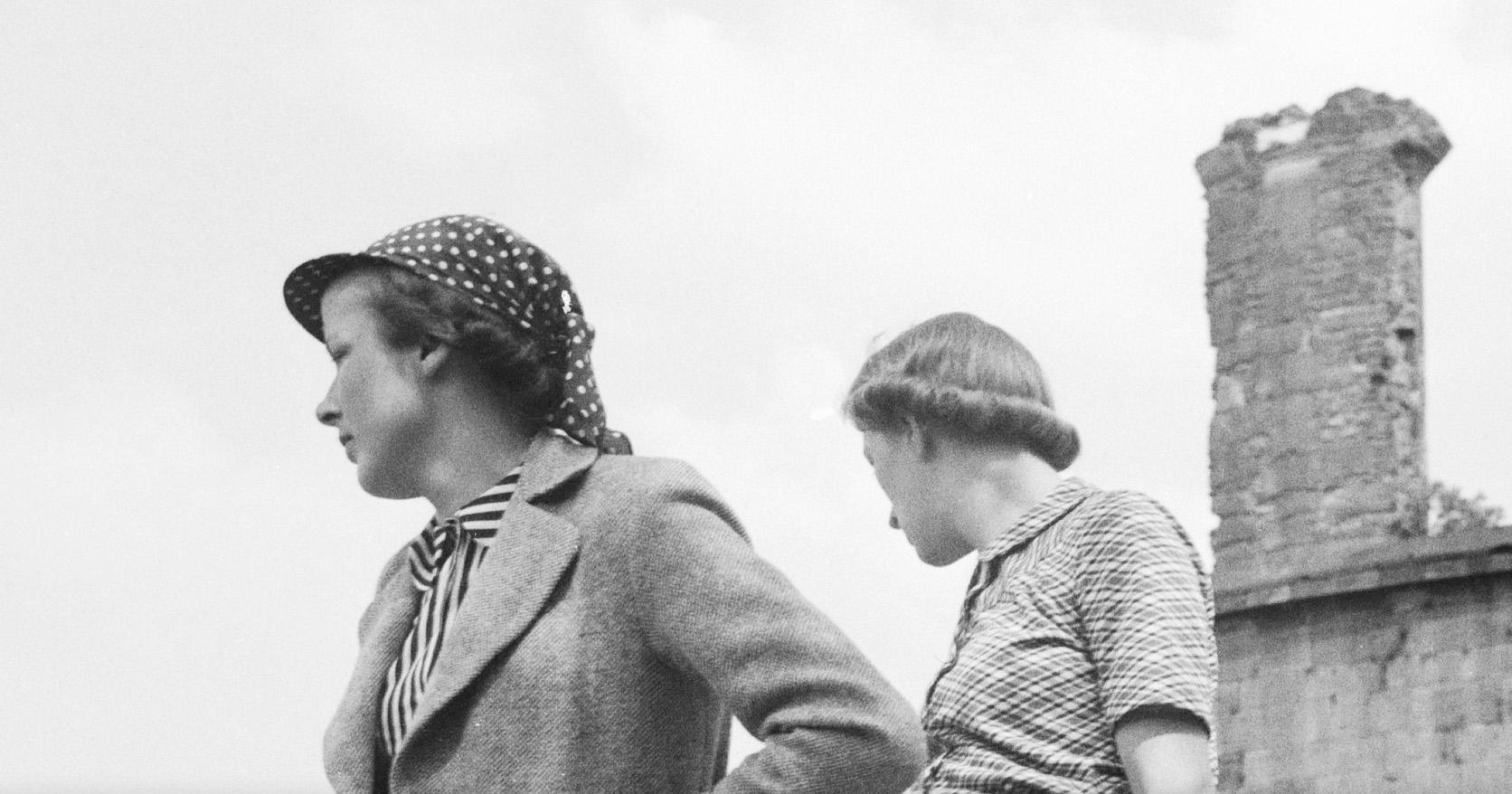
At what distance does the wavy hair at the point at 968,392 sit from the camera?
4.23 m

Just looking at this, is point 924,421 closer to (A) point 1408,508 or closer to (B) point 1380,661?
(B) point 1380,661

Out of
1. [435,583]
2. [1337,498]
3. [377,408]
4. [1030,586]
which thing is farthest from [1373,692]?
[377,408]

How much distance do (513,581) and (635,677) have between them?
0.19 metres

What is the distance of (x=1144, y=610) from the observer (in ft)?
12.8

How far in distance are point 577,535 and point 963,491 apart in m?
0.74

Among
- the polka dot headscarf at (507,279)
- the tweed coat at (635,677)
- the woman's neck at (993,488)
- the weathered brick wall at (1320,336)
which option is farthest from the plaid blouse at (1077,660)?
the weathered brick wall at (1320,336)

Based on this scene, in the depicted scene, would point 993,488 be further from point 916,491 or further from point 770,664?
point 770,664

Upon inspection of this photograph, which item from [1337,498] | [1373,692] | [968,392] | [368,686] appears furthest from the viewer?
[1337,498]

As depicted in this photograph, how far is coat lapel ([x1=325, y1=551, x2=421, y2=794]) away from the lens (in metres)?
3.68

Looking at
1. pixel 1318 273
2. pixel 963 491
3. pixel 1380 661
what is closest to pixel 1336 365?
pixel 1318 273

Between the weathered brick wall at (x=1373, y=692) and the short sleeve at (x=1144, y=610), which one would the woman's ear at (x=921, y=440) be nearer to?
the short sleeve at (x=1144, y=610)

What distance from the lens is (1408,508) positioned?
18.7 metres

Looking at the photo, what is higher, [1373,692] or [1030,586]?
[1373,692]

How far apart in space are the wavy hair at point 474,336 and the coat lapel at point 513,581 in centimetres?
→ 8
